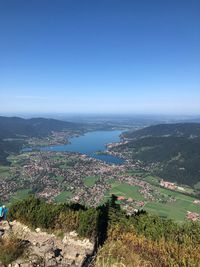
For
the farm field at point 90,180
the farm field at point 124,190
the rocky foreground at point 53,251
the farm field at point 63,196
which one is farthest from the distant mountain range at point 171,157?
the rocky foreground at point 53,251

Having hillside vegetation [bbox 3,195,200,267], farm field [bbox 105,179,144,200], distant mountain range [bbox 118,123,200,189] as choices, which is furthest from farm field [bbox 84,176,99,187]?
hillside vegetation [bbox 3,195,200,267]

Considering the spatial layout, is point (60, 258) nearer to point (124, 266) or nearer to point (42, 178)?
point (124, 266)

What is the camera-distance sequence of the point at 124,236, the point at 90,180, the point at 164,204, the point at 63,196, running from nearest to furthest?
the point at 124,236 → the point at 63,196 → the point at 164,204 → the point at 90,180

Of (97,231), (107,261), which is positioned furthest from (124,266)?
(97,231)

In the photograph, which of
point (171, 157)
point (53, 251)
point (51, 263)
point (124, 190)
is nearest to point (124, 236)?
point (53, 251)

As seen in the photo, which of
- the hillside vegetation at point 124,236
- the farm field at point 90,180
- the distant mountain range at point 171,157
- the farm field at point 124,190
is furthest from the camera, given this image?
the distant mountain range at point 171,157

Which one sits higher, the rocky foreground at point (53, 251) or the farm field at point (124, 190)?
the rocky foreground at point (53, 251)

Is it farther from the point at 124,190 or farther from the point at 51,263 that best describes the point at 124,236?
the point at 124,190

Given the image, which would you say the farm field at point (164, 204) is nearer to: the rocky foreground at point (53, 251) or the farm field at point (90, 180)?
the farm field at point (90, 180)

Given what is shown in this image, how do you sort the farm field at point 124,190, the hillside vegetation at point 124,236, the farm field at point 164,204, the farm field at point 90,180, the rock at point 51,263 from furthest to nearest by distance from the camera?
the farm field at point 90,180, the farm field at point 124,190, the farm field at point 164,204, the hillside vegetation at point 124,236, the rock at point 51,263
